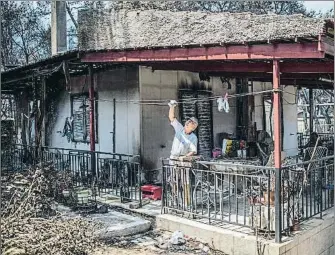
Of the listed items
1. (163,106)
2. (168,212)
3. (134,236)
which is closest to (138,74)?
(163,106)

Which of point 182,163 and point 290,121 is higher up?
point 290,121

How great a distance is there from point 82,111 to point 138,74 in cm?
279

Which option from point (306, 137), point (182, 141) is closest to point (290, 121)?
point (306, 137)

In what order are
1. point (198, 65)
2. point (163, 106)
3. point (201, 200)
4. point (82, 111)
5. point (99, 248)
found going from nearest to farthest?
point (99, 248)
point (201, 200)
point (198, 65)
point (163, 106)
point (82, 111)

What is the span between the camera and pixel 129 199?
28.1 ft

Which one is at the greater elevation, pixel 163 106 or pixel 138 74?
pixel 138 74

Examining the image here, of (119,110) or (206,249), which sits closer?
(206,249)

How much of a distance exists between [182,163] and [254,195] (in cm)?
142

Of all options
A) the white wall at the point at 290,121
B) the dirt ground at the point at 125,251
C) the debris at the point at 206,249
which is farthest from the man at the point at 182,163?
the white wall at the point at 290,121

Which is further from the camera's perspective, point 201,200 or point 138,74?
point 138,74

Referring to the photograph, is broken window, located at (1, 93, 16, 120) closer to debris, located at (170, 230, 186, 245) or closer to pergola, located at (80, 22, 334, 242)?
pergola, located at (80, 22, 334, 242)

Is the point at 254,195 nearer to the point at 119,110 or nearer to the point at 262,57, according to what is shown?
the point at 262,57

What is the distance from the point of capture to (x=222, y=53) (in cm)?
680

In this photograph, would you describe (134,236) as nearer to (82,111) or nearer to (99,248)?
(99,248)
